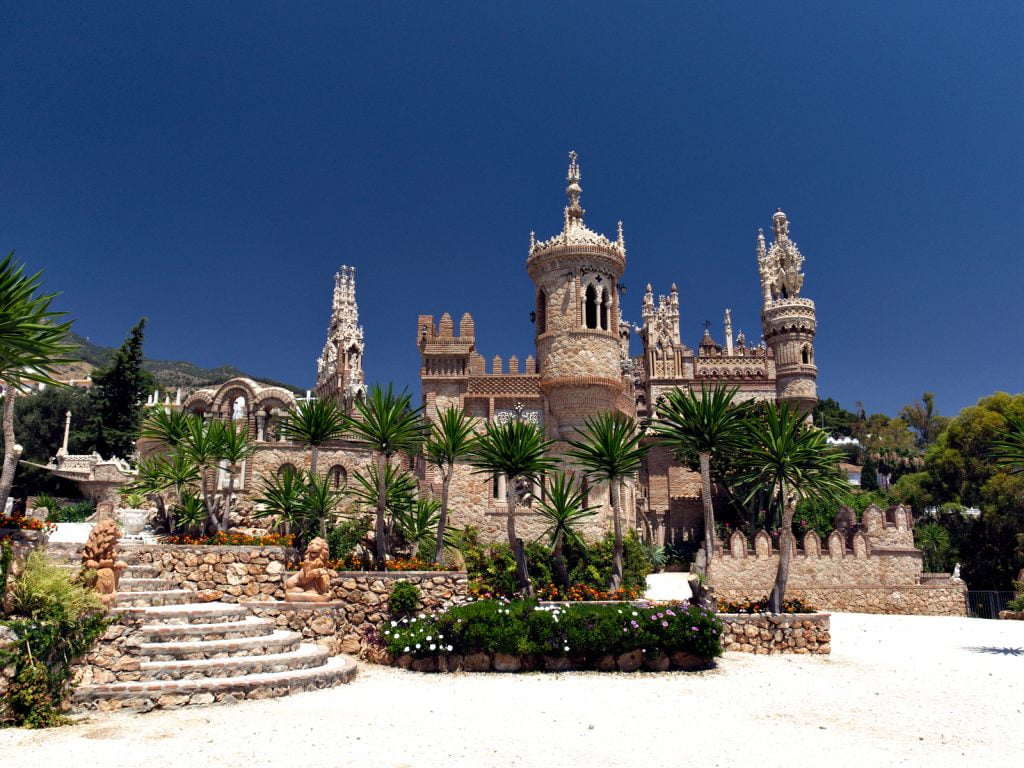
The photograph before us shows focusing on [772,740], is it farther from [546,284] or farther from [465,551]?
[546,284]

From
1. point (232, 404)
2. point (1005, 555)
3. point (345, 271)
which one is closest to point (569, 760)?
point (232, 404)

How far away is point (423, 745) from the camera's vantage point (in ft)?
31.7

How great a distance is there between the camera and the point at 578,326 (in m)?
32.9

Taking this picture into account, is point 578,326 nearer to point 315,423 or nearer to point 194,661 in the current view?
point 315,423

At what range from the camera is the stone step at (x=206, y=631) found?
1288 cm

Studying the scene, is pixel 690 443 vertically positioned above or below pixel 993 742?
above

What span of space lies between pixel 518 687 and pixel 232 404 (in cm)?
2661

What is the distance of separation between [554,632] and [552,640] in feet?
0.57

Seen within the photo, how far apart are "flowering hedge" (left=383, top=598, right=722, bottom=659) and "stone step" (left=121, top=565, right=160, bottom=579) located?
5789mm

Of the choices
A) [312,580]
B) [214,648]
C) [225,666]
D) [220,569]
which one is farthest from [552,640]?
[220,569]

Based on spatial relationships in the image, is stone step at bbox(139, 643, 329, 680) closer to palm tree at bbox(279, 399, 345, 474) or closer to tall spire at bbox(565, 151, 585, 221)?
palm tree at bbox(279, 399, 345, 474)

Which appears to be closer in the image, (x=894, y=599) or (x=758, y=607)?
(x=758, y=607)

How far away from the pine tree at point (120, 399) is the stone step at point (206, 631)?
34.6 m

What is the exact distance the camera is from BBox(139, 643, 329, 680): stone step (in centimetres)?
1205
